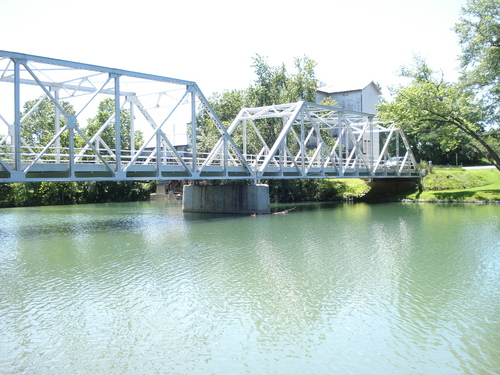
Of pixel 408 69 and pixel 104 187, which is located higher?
pixel 408 69

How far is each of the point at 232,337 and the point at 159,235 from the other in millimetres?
18135

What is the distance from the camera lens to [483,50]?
4622cm

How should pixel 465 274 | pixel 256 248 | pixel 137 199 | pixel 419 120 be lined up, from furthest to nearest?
pixel 137 199 → pixel 419 120 → pixel 256 248 → pixel 465 274

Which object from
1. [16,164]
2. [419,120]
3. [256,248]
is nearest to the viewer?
[256,248]

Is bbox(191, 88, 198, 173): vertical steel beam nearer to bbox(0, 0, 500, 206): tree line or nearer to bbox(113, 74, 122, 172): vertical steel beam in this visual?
bbox(113, 74, 122, 172): vertical steel beam

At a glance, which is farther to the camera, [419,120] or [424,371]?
[419,120]

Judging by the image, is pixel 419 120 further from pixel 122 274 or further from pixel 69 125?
pixel 122 274

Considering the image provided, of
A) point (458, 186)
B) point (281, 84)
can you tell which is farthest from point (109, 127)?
point (458, 186)

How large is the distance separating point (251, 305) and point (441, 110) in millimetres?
41297

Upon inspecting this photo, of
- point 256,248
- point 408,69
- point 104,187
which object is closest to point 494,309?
point 256,248

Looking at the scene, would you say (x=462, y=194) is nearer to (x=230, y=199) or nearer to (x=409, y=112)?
(x=409, y=112)

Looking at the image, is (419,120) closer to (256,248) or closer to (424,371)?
(256,248)

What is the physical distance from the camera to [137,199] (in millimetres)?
76688

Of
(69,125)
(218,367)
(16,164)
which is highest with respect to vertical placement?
(69,125)
